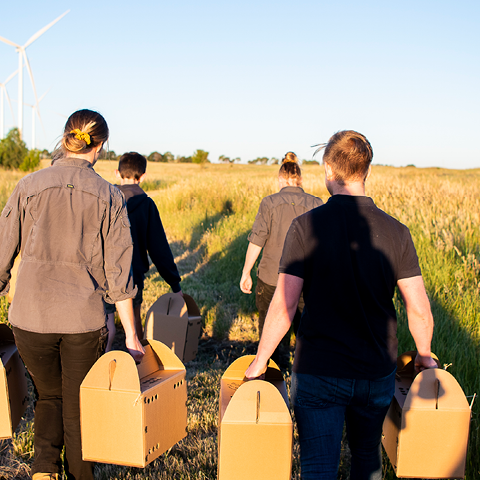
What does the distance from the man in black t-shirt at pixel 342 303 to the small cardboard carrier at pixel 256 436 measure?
0.09m

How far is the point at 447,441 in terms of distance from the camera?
1813 millimetres

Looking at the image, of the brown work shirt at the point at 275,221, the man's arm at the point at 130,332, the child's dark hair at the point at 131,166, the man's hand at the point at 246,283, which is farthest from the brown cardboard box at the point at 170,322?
the man's arm at the point at 130,332

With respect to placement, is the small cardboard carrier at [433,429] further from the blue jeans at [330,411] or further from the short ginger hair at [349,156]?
the short ginger hair at [349,156]

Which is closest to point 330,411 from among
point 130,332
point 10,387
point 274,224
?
point 130,332

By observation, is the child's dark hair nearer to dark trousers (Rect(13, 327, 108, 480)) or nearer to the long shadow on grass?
dark trousers (Rect(13, 327, 108, 480))

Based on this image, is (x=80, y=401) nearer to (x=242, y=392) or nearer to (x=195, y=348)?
(x=242, y=392)

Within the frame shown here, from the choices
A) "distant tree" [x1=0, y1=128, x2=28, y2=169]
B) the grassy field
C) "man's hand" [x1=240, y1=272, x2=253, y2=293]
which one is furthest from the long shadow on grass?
"distant tree" [x1=0, y1=128, x2=28, y2=169]

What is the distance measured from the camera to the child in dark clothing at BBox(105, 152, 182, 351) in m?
3.52

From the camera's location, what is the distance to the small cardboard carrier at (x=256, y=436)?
1700 millimetres

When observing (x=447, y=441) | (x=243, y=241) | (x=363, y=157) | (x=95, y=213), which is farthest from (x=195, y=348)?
(x=243, y=241)

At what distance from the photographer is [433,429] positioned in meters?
1.81

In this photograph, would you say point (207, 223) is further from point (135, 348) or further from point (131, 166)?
point (135, 348)

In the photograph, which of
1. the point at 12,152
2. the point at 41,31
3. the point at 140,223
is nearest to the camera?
the point at 140,223

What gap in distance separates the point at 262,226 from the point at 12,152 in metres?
33.7
